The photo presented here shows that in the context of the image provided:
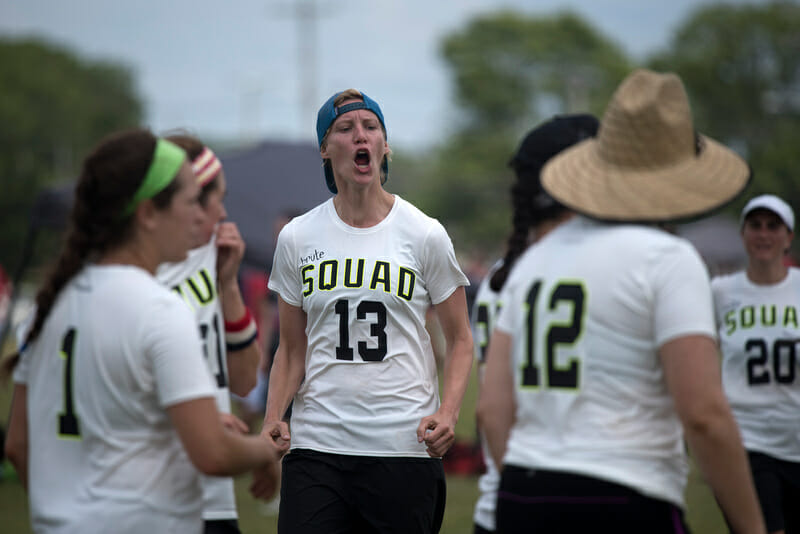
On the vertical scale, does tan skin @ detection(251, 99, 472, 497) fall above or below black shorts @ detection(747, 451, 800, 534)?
above

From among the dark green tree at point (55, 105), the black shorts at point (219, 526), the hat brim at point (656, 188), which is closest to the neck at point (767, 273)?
the hat brim at point (656, 188)

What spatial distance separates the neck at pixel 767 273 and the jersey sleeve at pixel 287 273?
9.70 feet

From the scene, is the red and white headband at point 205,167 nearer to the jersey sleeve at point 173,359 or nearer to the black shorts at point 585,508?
the jersey sleeve at point 173,359

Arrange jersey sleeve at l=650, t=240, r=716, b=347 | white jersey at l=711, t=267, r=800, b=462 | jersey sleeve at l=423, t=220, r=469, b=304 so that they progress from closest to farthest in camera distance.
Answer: jersey sleeve at l=650, t=240, r=716, b=347 < jersey sleeve at l=423, t=220, r=469, b=304 < white jersey at l=711, t=267, r=800, b=462

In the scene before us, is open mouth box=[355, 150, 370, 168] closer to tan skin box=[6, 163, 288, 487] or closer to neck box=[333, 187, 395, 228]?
neck box=[333, 187, 395, 228]

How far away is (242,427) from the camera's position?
324 cm

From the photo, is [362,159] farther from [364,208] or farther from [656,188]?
[656,188]

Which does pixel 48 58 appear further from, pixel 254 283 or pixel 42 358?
pixel 42 358

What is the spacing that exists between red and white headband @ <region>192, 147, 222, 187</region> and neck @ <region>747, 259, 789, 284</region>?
3512mm

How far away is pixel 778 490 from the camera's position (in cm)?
546

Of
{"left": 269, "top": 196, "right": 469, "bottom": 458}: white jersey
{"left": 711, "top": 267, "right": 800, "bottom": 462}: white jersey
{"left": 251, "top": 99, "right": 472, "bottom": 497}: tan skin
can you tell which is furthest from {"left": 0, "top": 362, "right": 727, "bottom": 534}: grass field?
{"left": 269, "top": 196, "right": 469, "bottom": 458}: white jersey

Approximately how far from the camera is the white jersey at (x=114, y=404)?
8.71 ft

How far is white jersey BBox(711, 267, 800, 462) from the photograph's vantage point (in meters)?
5.55

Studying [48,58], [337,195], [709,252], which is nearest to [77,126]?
[48,58]
